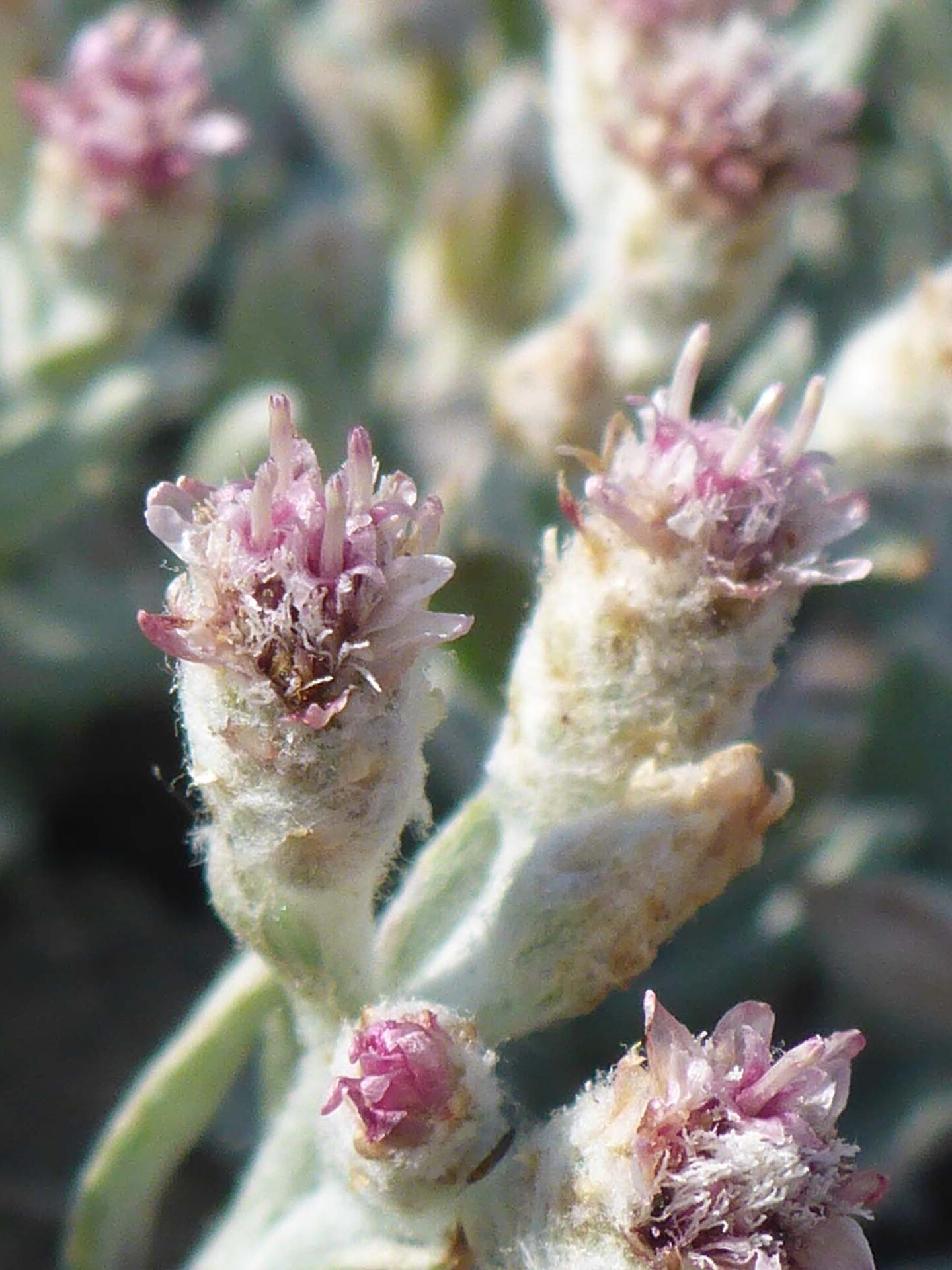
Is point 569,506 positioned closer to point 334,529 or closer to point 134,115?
point 334,529

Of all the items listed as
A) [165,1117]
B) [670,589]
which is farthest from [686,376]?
[165,1117]

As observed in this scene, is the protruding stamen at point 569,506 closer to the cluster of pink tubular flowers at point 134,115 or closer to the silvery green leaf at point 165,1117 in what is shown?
the silvery green leaf at point 165,1117

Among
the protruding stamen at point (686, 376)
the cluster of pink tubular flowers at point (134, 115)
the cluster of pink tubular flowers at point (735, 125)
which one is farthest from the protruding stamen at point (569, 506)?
the cluster of pink tubular flowers at point (134, 115)

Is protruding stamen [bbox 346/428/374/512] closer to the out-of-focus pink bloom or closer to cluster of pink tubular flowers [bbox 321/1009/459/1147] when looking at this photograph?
cluster of pink tubular flowers [bbox 321/1009/459/1147]

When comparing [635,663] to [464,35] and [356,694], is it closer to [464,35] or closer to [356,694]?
[356,694]

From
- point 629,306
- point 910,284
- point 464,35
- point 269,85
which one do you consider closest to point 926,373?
point 629,306

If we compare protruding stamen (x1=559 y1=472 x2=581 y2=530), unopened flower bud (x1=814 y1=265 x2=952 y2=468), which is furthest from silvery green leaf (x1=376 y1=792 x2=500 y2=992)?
unopened flower bud (x1=814 y1=265 x2=952 y2=468)
